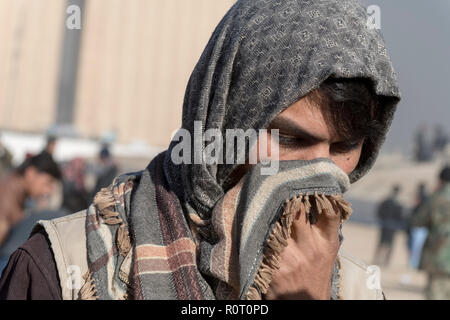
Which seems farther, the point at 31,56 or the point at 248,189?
the point at 31,56

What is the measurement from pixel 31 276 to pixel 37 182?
3.65 meters

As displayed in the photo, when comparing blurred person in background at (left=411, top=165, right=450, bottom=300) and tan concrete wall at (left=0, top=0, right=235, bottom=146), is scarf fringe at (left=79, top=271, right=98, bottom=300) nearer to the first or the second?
blurred person in background at (left=411, top=165, right=450, bottom=300)

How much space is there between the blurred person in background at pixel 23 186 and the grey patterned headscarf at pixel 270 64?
2.91 m

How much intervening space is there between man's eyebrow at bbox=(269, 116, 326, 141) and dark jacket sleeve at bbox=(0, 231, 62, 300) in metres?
0.62

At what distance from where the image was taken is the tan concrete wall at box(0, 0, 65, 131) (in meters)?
22.2

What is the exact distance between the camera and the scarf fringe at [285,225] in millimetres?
1642

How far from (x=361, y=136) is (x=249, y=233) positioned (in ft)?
1.47

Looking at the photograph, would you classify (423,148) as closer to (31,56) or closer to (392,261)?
(392,261)

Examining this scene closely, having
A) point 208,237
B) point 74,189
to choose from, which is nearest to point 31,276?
point 208,237

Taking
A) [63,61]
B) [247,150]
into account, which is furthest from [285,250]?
[63,61]

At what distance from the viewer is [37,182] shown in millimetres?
5211

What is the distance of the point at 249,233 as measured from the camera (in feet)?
5.48

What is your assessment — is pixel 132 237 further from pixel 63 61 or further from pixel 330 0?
pixel 63 61

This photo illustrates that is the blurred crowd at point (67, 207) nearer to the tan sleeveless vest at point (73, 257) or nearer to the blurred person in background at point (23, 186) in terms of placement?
the blurred person in background at point (23, 186)
